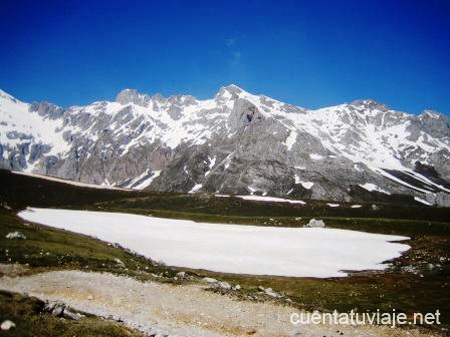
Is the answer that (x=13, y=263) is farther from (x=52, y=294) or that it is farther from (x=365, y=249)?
(x=365, y=249)

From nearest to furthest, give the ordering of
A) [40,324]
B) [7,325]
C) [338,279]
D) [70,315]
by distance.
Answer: [7,325], [40,324], [70,315], [338,279]

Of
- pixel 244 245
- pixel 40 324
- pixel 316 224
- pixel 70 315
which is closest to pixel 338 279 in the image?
pixel 244 245

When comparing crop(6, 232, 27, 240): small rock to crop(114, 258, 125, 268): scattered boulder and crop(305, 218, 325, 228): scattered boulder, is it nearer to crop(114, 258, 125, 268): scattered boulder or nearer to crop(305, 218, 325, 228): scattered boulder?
crop(114, 258, 125, 268): scattered boulder

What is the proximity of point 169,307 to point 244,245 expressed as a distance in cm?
4663

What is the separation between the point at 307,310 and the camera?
109 feet

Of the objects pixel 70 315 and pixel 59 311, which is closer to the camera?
pixel 59 311

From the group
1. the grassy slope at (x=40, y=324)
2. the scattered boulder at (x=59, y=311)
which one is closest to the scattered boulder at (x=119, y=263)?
the scattered boulder at (x=59, y=311)

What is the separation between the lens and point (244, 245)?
77000 mm

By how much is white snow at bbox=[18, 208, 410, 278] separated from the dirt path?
2288 centimetres

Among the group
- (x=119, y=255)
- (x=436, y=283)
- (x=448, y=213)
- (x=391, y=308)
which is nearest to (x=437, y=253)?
(x=436, y=283)

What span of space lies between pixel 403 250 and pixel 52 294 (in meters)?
66.2

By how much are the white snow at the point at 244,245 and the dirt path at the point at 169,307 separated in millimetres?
22876

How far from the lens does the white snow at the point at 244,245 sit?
6166 centimetres

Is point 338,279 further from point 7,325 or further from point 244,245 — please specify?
point 7,325
